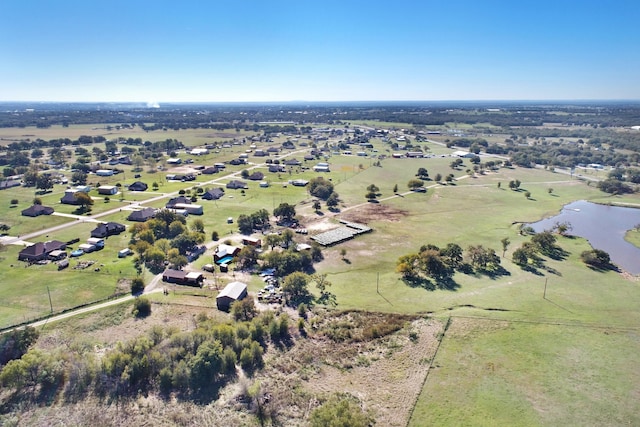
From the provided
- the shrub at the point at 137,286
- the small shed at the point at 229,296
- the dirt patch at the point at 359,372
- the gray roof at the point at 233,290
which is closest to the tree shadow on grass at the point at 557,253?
the dirt patch at the point at 359,372

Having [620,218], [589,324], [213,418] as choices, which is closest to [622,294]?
[589,324]

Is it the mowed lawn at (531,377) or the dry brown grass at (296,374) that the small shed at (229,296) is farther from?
the mowed lawn at (531,377)

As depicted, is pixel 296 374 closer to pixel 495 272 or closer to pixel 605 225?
pixel 495 272

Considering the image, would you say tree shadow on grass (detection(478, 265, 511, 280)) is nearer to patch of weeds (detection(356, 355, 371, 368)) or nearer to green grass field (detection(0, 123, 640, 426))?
green grass field (detection(0, 123, 640, 426))

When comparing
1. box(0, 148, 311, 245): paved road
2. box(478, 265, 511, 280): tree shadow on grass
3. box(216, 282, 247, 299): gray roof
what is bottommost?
box(478, 265, 511, 280): tree shadow on grass

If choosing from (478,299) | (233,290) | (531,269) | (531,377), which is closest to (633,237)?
(531,269)

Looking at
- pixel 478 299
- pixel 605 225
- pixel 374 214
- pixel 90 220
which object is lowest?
pixel 605 225

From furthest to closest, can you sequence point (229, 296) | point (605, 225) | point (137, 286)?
point (605, 225)
point (137, 286)
point (229, 296)

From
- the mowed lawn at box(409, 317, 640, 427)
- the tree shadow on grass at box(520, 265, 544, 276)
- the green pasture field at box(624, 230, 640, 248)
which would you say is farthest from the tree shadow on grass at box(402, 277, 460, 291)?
the green pasture field at box(624, 230, 640, 248)
